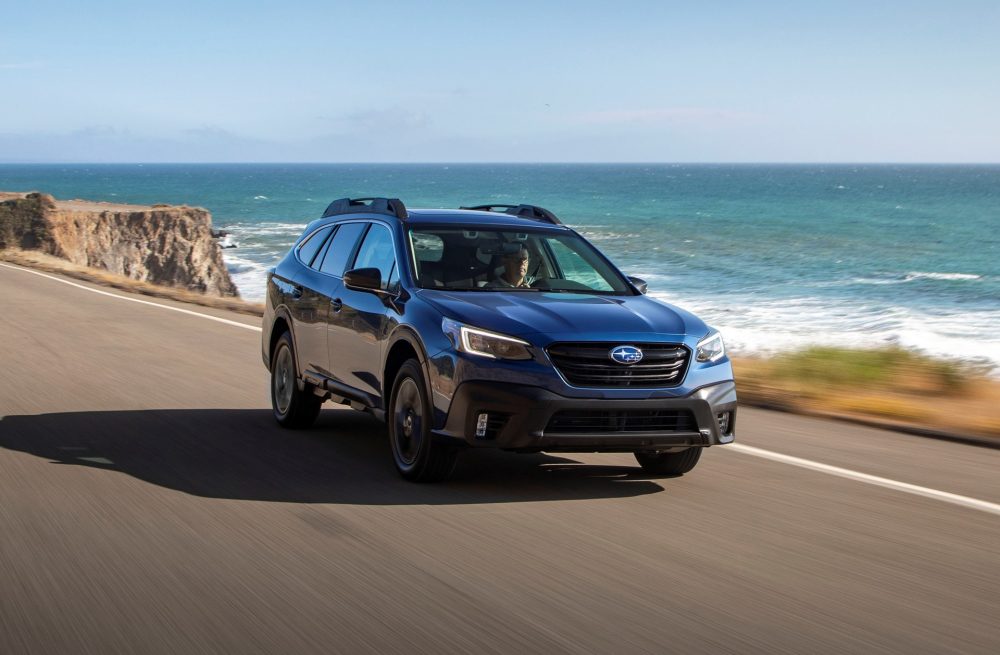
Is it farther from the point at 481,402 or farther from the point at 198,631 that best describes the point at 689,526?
the point at 198,631

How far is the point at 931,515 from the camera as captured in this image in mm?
6863

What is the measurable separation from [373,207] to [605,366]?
2.73 metres

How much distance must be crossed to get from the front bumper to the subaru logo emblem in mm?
209

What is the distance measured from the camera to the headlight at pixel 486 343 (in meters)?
→ 6.94

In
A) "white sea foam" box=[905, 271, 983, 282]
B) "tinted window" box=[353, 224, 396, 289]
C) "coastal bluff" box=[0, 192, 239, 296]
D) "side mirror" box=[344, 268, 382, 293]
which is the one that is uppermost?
"tinted window" box=[353, 224, 396, 289]

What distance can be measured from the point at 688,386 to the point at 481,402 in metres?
1.12

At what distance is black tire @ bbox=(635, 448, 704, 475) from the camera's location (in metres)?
7.82

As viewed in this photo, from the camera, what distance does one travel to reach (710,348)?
734 cm

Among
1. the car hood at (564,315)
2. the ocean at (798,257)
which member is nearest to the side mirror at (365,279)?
the car hood at (564,315)

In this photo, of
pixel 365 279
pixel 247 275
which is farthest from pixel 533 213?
pixel 247 275

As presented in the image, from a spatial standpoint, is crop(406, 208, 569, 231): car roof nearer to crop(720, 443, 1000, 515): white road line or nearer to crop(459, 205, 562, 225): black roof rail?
crop(459, 205, 562, 225): black roof rail

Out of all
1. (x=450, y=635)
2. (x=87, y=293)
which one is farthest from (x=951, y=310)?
(x=450, y=635)

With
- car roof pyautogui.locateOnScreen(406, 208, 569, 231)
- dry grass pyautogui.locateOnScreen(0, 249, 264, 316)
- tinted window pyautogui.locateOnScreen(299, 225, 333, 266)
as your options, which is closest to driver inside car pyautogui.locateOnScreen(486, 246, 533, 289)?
car roof pyautogui.locateOnScreen(406, 208, 569, 231)

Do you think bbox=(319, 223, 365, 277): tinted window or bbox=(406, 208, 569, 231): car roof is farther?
bbox=(319, 223, 365, 277): tinted window
